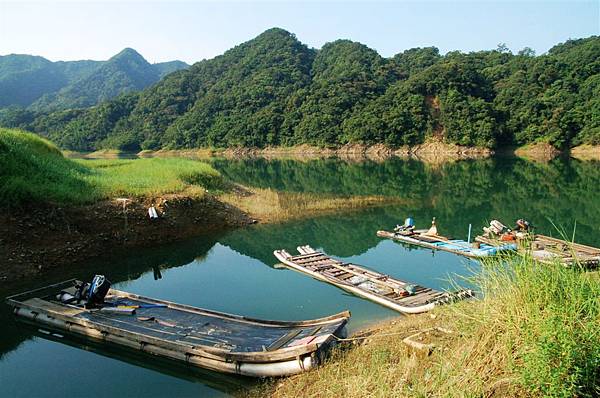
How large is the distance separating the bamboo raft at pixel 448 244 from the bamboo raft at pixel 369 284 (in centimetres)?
476

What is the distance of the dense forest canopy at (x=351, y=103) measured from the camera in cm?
8619

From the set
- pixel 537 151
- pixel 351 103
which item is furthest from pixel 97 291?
pixel 351 103

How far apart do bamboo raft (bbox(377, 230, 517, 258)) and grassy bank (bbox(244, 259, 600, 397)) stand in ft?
37.4

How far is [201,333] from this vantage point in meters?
10.9

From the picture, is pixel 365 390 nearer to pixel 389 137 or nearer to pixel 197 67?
pixel 389 137

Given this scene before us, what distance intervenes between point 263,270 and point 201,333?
26.9 ft

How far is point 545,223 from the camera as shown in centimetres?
2723

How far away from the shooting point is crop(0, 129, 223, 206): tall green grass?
64.2 ft

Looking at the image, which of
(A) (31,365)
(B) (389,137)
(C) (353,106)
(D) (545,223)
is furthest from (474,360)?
(C) (353,106)

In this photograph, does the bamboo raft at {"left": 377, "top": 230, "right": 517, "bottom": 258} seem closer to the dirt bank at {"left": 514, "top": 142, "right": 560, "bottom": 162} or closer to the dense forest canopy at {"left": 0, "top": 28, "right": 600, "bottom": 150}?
the dirt bank at {"left": 514, "top": 142, "right": 560, "bottom": 162}

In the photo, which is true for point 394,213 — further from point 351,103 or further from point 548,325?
point 351,103

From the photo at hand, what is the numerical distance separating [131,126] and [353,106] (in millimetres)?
69223

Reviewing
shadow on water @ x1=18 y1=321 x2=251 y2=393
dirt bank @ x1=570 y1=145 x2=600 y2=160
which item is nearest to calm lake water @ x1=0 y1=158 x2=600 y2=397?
shadow on water @ x1=18 y1=321 x2=251 y2=393

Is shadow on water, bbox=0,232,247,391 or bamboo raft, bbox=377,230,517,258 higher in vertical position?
bamboo raft, bbox=377,230,517,258
